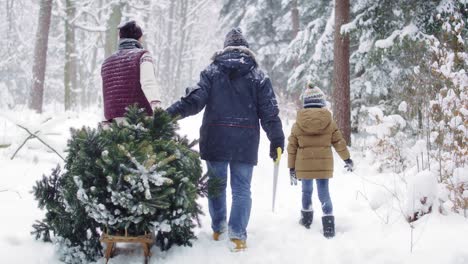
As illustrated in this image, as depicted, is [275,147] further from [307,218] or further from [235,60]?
[307,218]

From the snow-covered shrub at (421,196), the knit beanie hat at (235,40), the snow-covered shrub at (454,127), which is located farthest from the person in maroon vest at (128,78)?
the snow-covered shrub at (454,127)

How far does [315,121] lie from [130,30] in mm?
2183

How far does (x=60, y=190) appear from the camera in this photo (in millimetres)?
3584

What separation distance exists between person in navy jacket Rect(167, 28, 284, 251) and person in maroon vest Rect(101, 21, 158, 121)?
36 centimetres

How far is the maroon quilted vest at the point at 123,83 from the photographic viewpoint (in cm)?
399

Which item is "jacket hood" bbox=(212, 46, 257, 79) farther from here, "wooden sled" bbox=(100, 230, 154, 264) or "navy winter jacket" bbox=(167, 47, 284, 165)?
"wooden sled" bbox=(100, 230, 154, 264)

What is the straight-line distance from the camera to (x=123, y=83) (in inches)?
158

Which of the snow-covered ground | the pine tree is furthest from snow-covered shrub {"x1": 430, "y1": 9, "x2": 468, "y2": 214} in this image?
the pine tree

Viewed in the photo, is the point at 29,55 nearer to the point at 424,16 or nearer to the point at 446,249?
the point at 424,16

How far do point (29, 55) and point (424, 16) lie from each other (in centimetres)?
3059

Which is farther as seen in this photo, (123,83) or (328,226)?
(328,226)

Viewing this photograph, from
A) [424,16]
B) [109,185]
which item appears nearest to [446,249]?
[109,185]

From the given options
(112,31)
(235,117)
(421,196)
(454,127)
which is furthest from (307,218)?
(112,31)

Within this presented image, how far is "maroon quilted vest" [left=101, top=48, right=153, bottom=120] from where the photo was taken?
3.99 m
